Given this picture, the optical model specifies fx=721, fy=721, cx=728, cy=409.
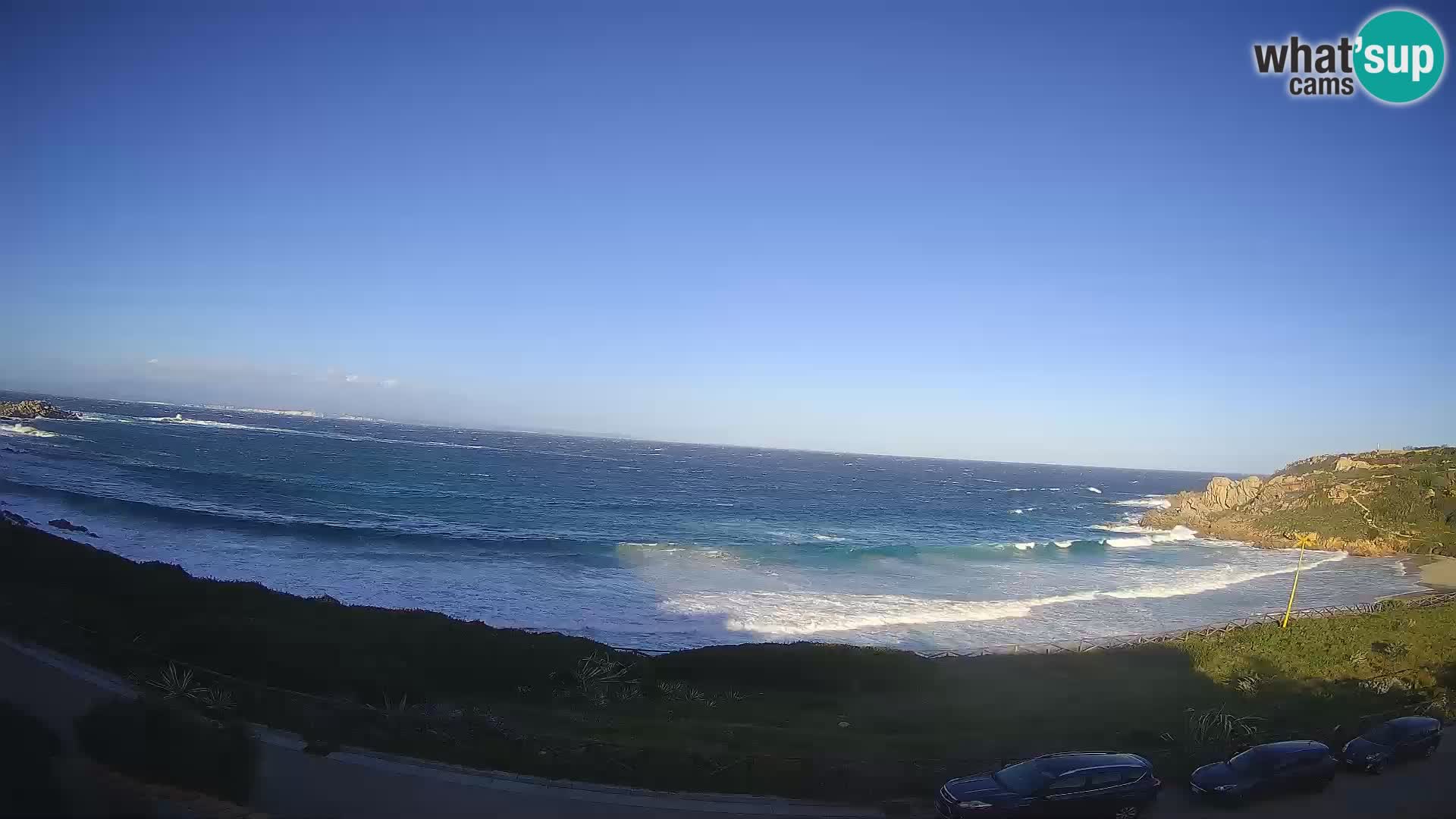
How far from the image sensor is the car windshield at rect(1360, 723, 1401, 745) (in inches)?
567

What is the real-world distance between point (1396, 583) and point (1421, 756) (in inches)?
1523

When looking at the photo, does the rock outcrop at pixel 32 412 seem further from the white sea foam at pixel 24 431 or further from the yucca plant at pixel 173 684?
the yucca plant at pixel 173 684

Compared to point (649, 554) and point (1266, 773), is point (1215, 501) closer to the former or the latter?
point (649, 554)

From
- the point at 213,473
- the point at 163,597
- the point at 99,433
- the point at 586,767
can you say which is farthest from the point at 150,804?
the point at 99,433

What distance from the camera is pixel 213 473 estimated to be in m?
63.3

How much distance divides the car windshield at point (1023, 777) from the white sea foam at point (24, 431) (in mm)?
110783

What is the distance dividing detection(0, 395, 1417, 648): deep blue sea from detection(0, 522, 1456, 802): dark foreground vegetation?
19.9 ft

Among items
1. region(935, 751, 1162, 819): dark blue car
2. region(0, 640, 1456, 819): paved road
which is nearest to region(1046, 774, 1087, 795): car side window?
region(935, 751, 1162, 819): dark blue car

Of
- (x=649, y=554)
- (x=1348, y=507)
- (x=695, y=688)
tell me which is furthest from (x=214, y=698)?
(x=1348, y=507)

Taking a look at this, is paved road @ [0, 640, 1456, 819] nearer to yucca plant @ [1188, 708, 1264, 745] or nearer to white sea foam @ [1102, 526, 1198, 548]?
yucca plant @ [1188, 708, 1264, 745]

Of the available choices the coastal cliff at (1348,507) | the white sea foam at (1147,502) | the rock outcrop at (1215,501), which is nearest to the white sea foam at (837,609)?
the coastal cliff at (1348,507)

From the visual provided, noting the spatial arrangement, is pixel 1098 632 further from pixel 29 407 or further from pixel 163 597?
pixel 29 407

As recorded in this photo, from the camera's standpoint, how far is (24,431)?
291ft

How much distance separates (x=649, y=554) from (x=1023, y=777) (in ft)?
108
